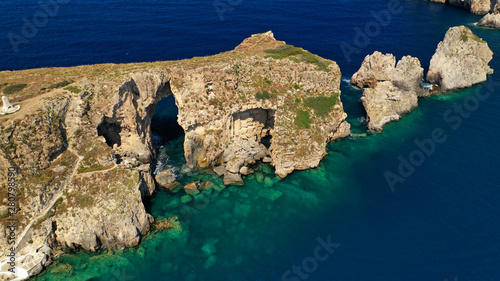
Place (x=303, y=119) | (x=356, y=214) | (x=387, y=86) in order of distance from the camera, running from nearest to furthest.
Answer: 1. (x=356, y=214)
2. (x=303, y=119)
3. (x=387, y=86)

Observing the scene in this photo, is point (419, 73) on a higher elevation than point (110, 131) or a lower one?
higher

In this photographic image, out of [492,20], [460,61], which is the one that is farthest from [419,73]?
[492,20]

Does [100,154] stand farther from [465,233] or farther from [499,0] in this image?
[499,0]

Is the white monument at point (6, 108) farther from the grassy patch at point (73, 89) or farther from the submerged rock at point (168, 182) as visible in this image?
the submerged rock at point (168, 182)

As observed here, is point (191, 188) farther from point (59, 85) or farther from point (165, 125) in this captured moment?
point (59, 85)

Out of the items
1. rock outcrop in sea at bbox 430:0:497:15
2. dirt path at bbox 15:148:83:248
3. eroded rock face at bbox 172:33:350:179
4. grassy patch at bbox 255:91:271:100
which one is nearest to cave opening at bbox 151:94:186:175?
eroded rock face at bbox 172:33:350:179

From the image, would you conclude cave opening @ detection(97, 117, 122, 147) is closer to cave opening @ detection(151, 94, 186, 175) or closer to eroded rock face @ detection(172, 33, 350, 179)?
cave opening @ detection(151, 94, 186, 175)
